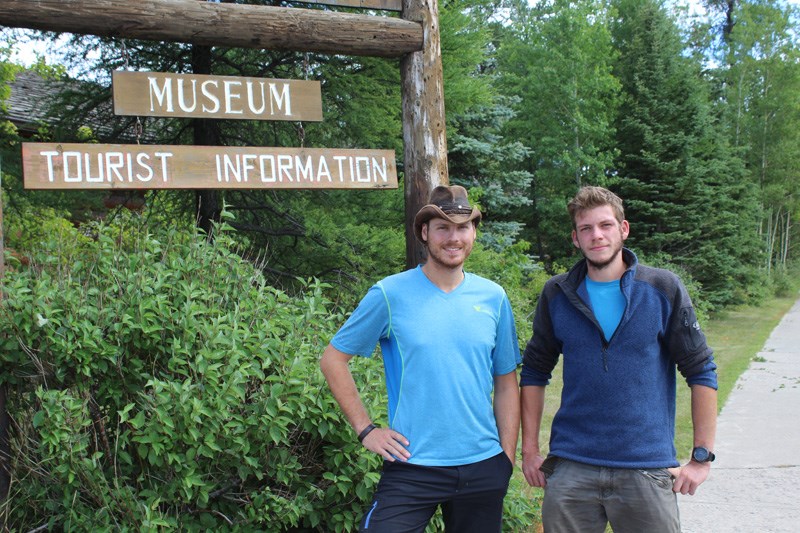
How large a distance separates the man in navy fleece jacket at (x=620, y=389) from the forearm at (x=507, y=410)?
157 millimetres

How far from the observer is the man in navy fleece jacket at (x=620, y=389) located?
2.72 meters

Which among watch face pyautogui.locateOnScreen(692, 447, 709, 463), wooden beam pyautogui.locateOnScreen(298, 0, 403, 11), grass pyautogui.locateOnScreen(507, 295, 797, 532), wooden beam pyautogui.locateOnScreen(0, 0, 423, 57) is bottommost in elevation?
grass pyautogui.locateOnScreen(507, 295, 797, 532)

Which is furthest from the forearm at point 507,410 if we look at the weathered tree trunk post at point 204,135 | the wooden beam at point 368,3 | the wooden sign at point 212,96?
the weathered tree trunk post at point 204,135

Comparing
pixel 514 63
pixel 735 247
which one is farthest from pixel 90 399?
pixel 514 63

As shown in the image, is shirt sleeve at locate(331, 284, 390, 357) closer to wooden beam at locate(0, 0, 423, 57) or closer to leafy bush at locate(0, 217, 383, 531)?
leafy bush at locate(0, 217, 383, 531)

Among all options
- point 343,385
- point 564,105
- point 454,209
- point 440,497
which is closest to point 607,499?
point 440,497

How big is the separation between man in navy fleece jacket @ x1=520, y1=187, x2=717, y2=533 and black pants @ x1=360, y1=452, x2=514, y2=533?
237mm

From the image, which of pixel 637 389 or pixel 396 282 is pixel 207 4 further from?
pixel 637 389

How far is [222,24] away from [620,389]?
10.1 feet

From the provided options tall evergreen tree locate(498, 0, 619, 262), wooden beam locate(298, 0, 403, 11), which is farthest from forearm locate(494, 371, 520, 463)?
tall evergreen tree locate(498, 0, 619, 262)

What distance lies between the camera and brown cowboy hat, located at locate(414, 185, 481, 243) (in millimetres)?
2857

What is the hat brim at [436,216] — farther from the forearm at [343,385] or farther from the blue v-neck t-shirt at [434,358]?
the forearm at [343,385]

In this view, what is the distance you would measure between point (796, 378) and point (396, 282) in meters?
9.02

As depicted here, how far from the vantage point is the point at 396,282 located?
2848 mm
